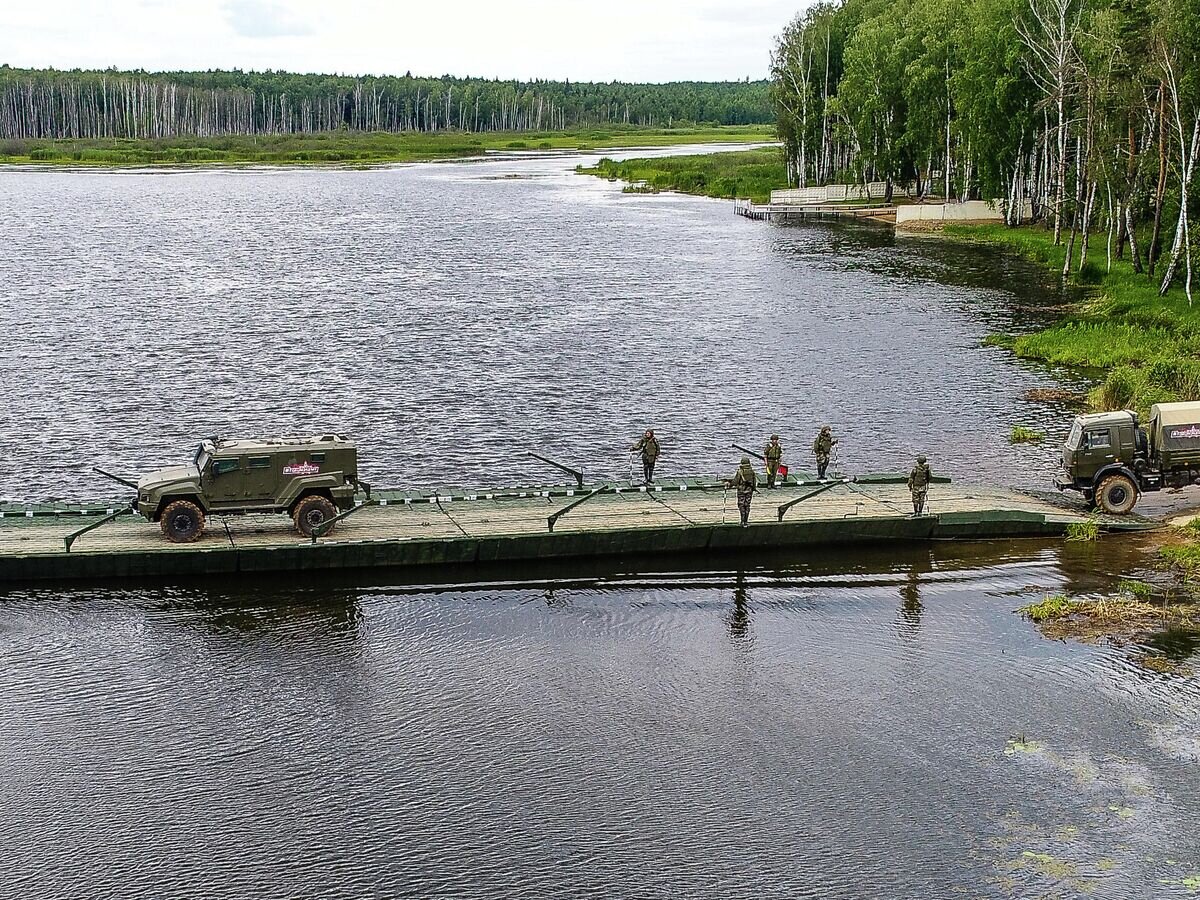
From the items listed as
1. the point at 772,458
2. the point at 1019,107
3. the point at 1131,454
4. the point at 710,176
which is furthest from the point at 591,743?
the point at 710,176

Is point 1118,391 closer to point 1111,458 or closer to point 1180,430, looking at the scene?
point 1111,458

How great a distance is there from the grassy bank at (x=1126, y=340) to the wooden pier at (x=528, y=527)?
548 inches

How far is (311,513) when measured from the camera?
35719 mm

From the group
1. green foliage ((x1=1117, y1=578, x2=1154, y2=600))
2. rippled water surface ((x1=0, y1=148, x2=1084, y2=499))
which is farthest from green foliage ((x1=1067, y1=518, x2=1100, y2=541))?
rippled water surface ((x1=0, y1=148, x2=1084, y2=499))

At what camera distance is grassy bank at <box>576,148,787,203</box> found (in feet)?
531

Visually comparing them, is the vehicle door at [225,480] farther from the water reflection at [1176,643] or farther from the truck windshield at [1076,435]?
the truck windshield at [1076,435]

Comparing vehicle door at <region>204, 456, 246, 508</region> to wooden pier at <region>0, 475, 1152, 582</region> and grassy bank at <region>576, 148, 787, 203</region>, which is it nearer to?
wooden pier at <region>0, 475, 1152, 582</region>

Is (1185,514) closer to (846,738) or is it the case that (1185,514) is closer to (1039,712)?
(1039,712)

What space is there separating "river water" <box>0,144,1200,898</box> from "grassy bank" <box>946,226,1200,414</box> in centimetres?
292

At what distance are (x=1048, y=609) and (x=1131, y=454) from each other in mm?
7469

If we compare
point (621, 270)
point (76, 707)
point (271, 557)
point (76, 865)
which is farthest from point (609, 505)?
point (621, 270)

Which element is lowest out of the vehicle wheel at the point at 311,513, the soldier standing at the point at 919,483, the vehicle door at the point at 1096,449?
the vehicle wheel at the point at 311,513

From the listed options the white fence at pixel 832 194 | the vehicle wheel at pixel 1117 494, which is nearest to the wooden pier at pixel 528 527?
the vehicle wheel at pixel 1117 494

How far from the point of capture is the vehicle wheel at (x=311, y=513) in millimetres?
35656
